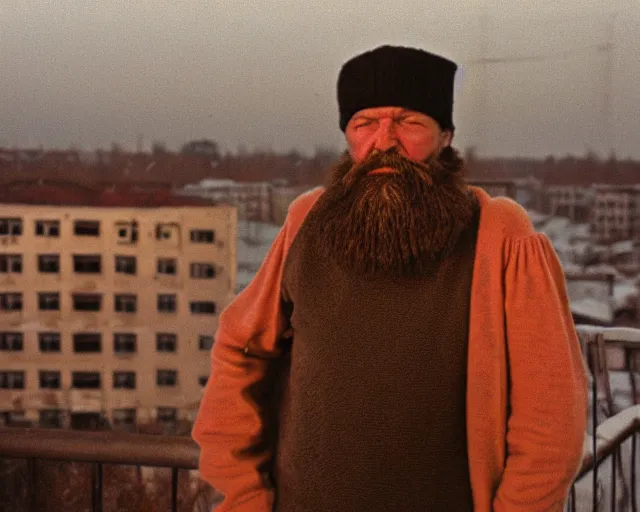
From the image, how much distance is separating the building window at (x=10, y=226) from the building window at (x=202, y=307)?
0.59 metres

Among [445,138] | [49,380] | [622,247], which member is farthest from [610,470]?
[49,380]

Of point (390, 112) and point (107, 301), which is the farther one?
point (107, 301)

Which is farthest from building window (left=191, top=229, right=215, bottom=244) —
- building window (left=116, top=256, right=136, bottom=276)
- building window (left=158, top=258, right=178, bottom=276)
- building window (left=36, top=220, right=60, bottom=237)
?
building window (left=36, top=220, right=60, bottom=237)

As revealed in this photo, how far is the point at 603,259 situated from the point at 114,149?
1501mm

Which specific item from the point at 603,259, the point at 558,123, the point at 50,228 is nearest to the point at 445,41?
the point at 558,123

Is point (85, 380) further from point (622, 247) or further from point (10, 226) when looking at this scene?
point (622, 247)

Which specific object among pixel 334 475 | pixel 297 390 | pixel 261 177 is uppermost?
pixel 261 177

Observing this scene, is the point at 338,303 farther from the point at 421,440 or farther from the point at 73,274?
the point at 73,274

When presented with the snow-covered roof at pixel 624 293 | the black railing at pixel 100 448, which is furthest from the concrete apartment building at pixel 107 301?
the snow-covered roof at pixel 624 293

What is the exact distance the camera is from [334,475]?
92cm

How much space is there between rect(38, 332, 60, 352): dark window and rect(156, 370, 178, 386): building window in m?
0.39

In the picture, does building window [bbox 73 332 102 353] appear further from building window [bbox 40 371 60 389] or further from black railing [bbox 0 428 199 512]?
black railing [bbox 0 428 199 512]

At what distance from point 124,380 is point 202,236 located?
2.30ft

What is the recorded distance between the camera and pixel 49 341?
91.9 inches
